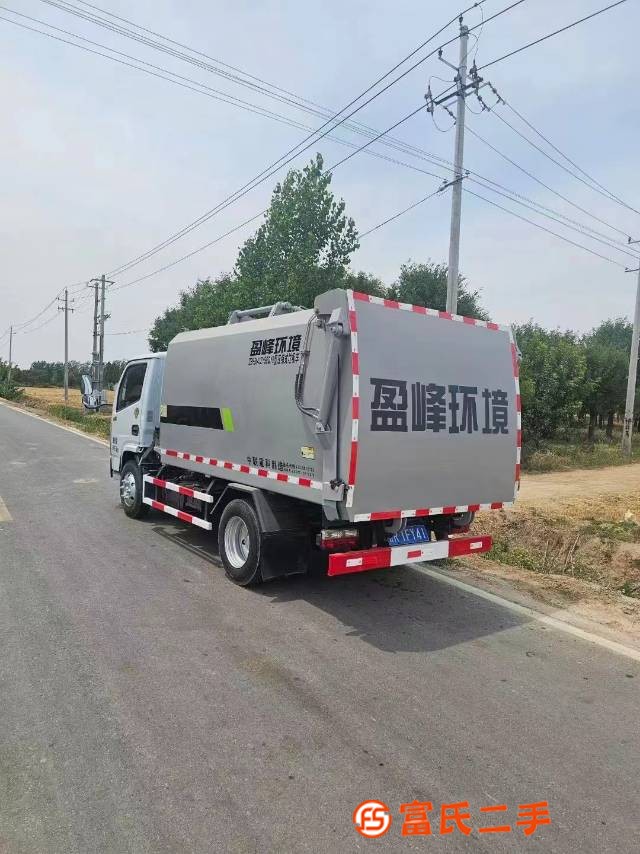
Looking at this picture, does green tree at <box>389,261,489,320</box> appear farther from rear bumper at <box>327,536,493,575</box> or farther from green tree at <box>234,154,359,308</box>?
rear bumper at <box>327,536,493,575</box>

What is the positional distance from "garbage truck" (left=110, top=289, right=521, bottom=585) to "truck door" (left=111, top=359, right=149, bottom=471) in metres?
1.92

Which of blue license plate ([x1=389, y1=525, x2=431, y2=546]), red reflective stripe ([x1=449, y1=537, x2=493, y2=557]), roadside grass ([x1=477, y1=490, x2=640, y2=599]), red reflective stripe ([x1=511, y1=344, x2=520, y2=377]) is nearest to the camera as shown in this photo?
blue license plate ([x1=389, y1=525, x2=431, y2=546])

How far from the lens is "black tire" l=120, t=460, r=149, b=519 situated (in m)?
8.58

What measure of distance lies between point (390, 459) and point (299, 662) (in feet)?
6.01

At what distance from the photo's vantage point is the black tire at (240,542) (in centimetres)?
575

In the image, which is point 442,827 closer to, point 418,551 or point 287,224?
point 418,551

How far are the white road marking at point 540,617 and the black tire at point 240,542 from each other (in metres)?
2.15

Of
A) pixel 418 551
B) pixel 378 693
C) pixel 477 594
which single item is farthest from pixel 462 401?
pixel 378 693

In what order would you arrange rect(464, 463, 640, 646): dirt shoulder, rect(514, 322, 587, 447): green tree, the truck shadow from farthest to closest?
rect(514, 322, 587, 447): green tree
rect(464, 463, 640, 646): dirt shoulder
the truck shadow

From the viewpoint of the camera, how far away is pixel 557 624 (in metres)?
5.21

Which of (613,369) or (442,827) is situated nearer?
(442,827)

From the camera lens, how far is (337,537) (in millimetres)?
5168

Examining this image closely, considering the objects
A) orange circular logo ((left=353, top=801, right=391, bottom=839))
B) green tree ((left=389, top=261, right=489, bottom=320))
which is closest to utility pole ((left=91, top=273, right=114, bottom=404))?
green tree ((left=389, top=261, right=489, bottom=320))

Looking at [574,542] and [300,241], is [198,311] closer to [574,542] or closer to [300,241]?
[300,241]
